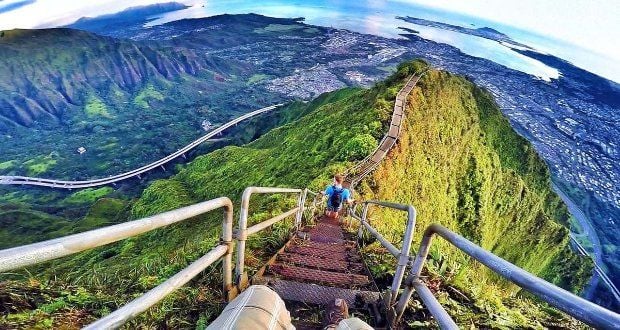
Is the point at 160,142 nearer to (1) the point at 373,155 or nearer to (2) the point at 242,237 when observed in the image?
(1) the point at 373,155

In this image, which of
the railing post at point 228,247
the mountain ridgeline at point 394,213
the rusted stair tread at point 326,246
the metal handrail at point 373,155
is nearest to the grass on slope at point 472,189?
the mountain ridgeline at point 394,213

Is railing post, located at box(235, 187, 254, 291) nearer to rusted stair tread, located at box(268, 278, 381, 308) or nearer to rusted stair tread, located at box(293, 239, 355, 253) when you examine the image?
rusted stair tread, located at box(268, 278, 381, 308)

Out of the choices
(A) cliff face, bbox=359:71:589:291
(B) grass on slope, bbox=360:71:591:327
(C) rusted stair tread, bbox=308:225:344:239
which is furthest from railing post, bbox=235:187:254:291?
(A) cliff face, bbox=359:71:589:291

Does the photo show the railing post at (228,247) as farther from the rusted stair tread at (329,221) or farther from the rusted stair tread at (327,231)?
the rusted stair tread at (329,221)

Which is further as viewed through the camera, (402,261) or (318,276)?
(318,276)

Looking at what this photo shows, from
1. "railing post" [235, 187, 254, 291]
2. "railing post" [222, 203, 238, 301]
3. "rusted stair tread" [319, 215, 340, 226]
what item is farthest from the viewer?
"rusted stair tread" [319, 215, 340, 226]

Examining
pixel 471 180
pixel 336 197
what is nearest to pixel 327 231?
pixel 336 197

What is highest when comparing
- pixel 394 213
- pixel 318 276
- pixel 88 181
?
pixel 318 276
